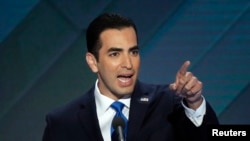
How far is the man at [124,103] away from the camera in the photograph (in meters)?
2.10

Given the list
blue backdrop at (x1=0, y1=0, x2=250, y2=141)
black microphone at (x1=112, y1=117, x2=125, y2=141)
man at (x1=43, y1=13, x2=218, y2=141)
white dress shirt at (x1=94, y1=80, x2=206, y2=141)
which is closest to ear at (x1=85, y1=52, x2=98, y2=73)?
man at (x1=43, y1=13, x2=218, y2=141)

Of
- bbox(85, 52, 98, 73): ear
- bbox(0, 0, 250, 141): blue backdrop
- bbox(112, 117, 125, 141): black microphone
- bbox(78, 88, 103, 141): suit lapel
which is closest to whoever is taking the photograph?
bbox(112, 117, 125, 141): black microphone

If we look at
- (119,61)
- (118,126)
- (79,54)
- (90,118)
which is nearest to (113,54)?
(119,61)

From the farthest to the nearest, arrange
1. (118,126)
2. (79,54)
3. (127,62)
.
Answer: (79,54) < (127,62) < (118,126)

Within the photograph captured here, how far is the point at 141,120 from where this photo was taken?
7.23 feet

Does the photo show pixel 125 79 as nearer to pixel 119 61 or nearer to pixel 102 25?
pixel 119 61

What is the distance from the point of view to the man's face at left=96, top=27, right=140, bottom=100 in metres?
2.14

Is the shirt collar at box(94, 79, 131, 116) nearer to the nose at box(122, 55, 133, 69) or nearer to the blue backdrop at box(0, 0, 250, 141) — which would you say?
the nose at box(122, 55, 133, 69)

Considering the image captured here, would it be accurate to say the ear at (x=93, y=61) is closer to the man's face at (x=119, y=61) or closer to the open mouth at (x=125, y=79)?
the man's face at (x=119, y=61)

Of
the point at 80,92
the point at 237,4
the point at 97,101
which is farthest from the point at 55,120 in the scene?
the point at 237,4

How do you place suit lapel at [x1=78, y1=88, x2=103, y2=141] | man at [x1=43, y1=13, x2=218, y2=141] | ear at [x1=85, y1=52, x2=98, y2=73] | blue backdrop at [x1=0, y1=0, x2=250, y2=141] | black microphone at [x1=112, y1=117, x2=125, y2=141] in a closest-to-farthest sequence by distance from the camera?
1. black microphone at [x1=112, y1=117, x2=125, y2=141]
2. man at [x1=43, y1=13, x2=218, y2=141]
3. suit lapel at [x1=78, y1=88, x2=103, y2=141]
4. ear at [x1=85, y1=52, x2=98, y2=73]
5. blue backdrop at [x1=0, y1=0, x2=250, y2=141]

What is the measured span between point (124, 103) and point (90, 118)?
0.16 m

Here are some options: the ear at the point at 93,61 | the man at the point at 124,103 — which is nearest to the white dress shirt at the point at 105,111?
the man at the point at 124,103

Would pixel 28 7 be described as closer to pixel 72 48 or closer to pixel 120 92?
pixel 72 48
